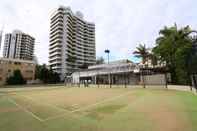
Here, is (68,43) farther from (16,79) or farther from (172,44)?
(172,44)

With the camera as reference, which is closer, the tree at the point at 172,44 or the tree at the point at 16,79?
the tree at the point at 172,44

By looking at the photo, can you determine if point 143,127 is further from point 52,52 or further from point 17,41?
point 17,41

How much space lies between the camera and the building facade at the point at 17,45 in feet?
387

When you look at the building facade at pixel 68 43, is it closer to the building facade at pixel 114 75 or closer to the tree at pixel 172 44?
the building facade at pixel 114 75

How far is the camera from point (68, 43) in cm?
9325

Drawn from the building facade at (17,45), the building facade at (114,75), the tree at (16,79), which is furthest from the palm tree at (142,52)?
the building facade at (17,45)

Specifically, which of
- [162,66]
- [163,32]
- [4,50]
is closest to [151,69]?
[162,66]

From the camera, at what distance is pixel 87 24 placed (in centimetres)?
11394

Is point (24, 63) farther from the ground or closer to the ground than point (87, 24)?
closer to the ground

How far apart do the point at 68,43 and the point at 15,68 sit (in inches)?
1446

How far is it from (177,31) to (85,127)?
29330 millimetres

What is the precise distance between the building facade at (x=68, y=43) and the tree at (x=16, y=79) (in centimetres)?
2667

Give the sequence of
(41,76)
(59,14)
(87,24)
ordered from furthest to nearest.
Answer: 1. (87,24)
2. (59,14)
3. (41,76)

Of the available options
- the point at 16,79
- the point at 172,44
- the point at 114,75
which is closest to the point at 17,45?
the point at 16,79
